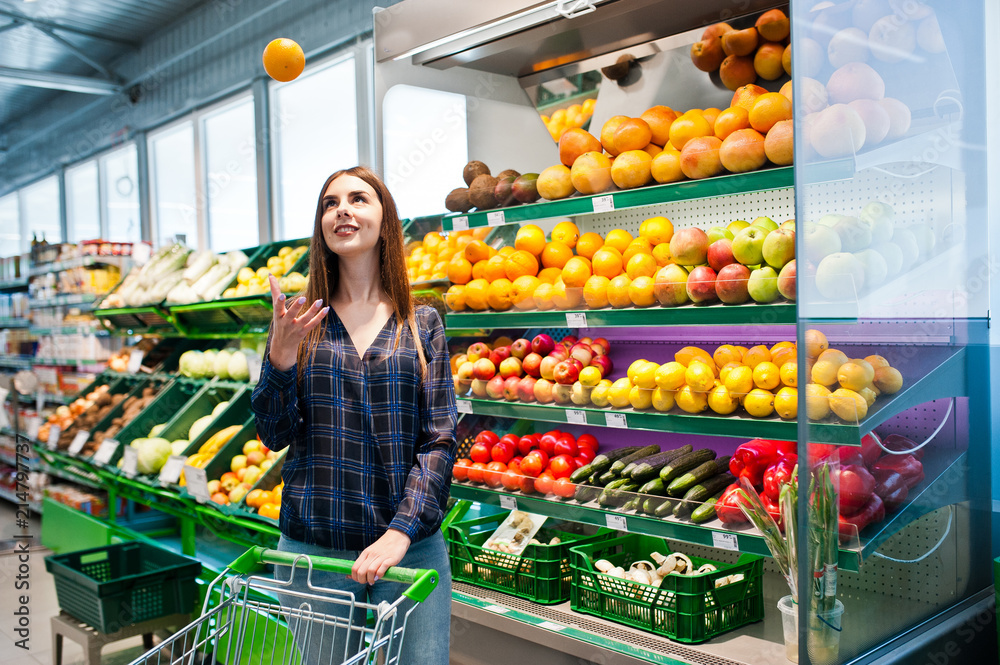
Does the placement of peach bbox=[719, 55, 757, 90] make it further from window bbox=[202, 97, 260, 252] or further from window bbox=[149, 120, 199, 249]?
window bbox=[149, 120, 199, 249]

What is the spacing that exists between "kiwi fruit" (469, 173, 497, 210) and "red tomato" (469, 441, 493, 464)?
940 mm

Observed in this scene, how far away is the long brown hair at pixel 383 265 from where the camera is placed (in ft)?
6.18

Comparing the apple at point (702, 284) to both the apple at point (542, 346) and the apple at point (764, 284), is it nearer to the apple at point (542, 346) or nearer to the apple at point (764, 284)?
the apple at point (764, 284)

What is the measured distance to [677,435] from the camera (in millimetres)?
2941

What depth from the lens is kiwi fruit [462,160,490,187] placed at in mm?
3109

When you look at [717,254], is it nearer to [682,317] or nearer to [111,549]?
[682,317]

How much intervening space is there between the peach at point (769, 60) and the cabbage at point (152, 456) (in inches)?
149

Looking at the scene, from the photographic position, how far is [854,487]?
1761 millimetres

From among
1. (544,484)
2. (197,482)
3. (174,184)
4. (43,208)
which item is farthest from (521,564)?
(43,208)

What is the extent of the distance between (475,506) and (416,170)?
5.89 feet

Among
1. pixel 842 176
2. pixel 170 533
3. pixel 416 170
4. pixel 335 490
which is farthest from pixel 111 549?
pixel 842 176

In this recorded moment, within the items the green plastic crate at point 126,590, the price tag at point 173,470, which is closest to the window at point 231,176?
the price tag at point 173,470

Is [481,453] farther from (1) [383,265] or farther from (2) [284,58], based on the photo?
(2) [284,58]

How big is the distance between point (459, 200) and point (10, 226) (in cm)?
1190
